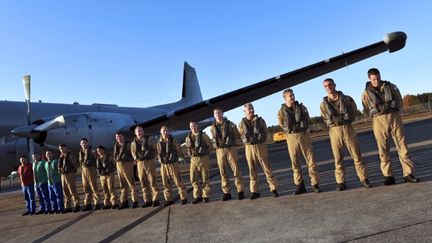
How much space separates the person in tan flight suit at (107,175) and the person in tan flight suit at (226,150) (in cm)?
305

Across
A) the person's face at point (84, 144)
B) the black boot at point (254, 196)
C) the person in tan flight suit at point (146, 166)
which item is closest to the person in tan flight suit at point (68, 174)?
the person's face at point (84, 144)

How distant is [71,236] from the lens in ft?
21.3

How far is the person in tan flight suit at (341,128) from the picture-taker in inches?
275

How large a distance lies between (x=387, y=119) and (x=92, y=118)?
37.1 ft

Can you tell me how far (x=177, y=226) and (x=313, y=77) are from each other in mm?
10036

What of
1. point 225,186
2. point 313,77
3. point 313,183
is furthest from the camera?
point 313,77

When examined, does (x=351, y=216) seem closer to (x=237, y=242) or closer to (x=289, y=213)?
(x=289, y=213)

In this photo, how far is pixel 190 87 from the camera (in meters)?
33.9

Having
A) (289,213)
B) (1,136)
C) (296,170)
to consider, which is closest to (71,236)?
(289,213)

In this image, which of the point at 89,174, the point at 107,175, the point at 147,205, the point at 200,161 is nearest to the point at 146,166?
the point at 147,205

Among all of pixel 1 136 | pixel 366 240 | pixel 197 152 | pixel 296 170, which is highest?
pixel 1 136

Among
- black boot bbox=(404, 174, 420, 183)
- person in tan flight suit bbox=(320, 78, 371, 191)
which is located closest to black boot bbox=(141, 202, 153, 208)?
person in tan flight suit bbox=(320, 78, 371, 191)

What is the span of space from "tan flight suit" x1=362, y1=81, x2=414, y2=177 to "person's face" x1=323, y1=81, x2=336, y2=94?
2.00 ft

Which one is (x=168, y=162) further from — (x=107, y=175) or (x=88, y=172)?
(x=88, y=172)
